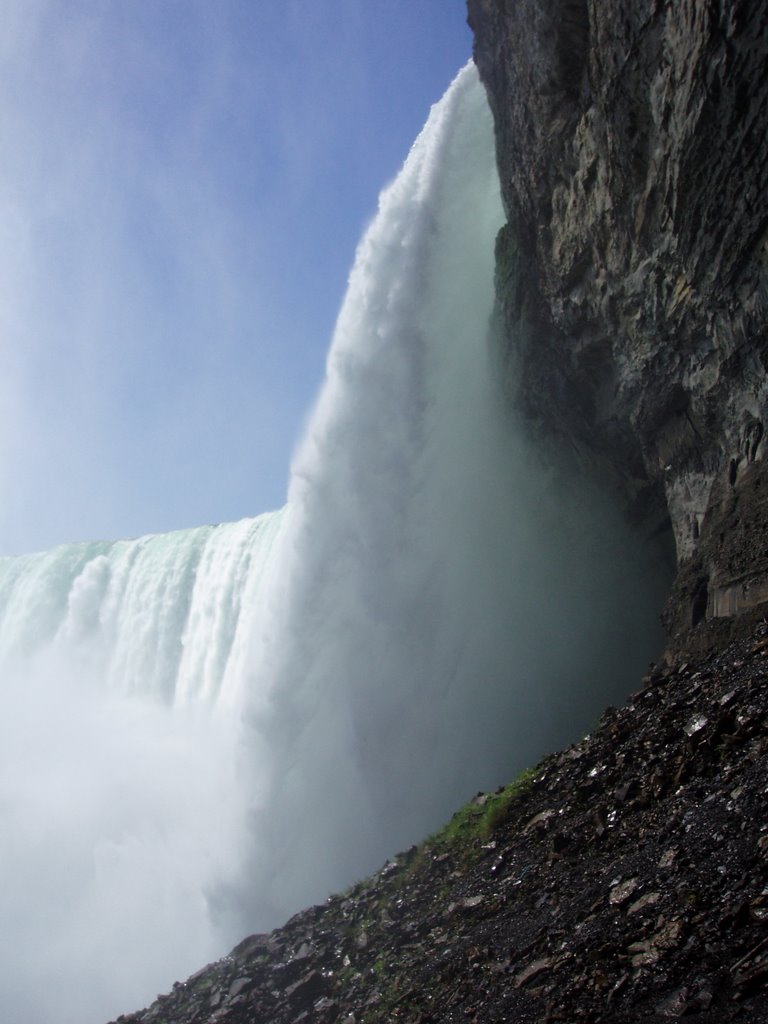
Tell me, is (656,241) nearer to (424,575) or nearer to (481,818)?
(481,818)

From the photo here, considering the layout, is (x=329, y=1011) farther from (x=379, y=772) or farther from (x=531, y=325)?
(x=531, y=325)

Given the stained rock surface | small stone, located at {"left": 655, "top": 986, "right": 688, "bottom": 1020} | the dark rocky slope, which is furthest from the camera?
the dark rocky slope

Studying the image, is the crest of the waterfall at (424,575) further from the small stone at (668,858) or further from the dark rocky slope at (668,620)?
the small stone at (668,858)

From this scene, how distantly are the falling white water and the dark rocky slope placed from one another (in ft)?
15.1

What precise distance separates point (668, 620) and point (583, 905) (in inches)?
344

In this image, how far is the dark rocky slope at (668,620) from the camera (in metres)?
6.41

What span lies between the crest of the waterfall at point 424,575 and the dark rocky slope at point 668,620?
4.50 meters

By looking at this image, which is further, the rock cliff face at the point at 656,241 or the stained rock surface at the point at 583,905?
the rock cliff face at the point at 656,241

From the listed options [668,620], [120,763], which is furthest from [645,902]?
[120,763]

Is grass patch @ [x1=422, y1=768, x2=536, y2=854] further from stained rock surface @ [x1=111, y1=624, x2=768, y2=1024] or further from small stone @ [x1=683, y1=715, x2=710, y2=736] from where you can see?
small stone @ [x1=683, y1=715, x2=710, y2=736]

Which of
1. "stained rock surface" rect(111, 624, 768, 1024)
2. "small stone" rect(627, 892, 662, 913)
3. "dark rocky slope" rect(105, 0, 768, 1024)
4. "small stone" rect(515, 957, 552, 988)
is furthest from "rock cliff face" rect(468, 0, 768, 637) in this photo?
"small stone" rect(515, 957, 552, 988)

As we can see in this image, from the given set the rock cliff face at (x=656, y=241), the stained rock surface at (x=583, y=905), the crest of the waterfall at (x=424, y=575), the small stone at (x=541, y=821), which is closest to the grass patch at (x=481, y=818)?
the stained rock surface at (x=583, y=905)

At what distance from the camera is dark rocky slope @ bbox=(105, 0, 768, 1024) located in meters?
6.41

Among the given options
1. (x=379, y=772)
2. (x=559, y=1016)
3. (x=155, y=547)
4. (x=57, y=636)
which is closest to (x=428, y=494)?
(x=379, y=772)
